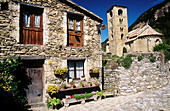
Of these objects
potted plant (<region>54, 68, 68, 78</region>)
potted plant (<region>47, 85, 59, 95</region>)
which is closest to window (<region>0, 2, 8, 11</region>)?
potted plant (<region>54, 68, 68, 78</region>)

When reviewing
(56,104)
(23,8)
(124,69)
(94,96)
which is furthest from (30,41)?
(124,69)

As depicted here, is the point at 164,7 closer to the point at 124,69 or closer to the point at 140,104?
the point at 124,69

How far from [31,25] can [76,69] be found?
357 cm

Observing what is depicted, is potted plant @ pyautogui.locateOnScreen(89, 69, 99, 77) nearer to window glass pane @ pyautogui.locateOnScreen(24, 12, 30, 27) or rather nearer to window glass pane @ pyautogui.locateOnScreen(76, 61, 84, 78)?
window glass pane @ pyautogui.locateOnScreen(76, 61, 84, 78)

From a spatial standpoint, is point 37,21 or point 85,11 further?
point 85,11

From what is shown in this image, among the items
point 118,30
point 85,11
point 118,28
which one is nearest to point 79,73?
point 85,11

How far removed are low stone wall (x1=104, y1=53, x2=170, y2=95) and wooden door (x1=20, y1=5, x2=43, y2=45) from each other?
518 centimetres

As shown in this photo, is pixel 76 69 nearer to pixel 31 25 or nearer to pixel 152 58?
pixel 31 25

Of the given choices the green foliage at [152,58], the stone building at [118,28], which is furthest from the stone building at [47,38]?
the stone building at [118,28]

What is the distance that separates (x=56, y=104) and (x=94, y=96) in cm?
231

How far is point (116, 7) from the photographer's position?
90.1 feet

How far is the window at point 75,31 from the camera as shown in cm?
729

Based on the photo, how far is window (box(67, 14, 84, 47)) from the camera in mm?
7289

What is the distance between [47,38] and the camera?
6426 mm
